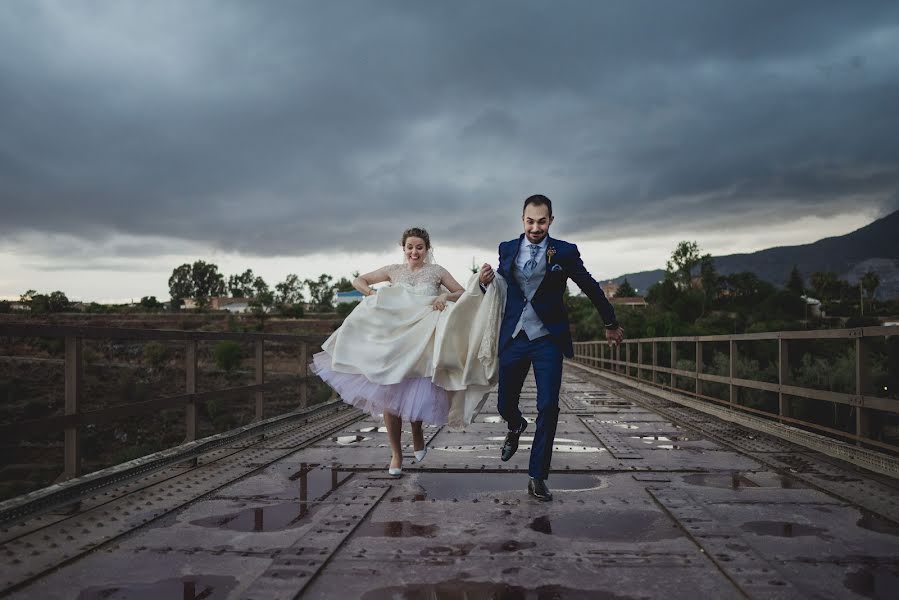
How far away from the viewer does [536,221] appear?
472cm

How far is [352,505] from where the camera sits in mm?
4203

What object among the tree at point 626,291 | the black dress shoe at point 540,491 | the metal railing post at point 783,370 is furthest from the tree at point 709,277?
the black dress shoe at point 540,491

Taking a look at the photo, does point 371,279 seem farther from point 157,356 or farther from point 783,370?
point 157,356

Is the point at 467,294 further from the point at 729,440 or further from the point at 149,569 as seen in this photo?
the point at 729,440

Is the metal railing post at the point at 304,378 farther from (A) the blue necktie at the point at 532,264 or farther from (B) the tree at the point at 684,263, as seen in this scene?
(B) the tree at the point at 684,263

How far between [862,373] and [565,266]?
278cm

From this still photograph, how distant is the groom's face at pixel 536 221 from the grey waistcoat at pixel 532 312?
14 cm

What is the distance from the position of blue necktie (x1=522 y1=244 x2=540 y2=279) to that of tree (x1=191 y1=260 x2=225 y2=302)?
200730mm

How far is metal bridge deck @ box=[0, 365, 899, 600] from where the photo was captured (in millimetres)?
2787

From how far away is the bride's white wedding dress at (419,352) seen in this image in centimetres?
505

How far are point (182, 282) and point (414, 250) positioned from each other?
203 metres

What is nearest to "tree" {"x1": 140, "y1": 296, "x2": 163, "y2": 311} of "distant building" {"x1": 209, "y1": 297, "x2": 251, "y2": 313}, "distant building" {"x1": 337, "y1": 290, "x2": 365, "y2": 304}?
"distant building" {"x1": 209, "y1": 297, "x2": 251, "y2": 313}

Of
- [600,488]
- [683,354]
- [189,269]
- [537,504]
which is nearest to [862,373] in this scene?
[600,488]

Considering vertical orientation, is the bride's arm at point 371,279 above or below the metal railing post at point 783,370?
above
